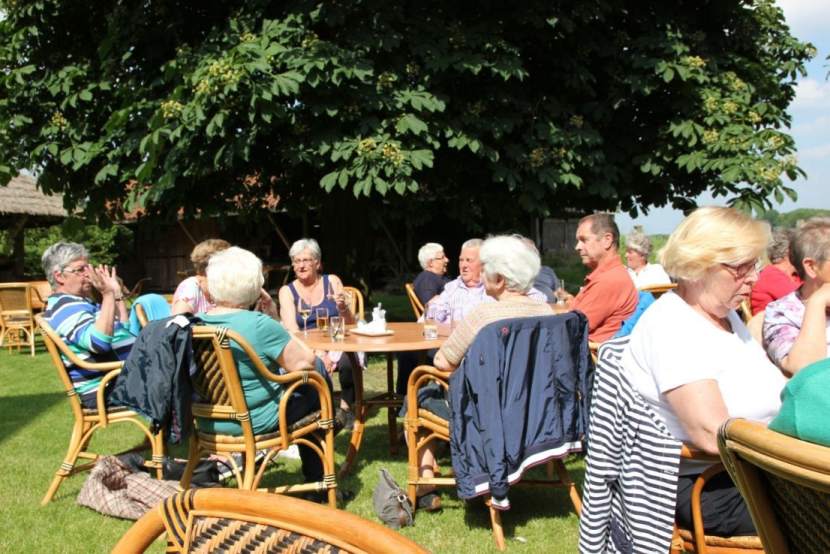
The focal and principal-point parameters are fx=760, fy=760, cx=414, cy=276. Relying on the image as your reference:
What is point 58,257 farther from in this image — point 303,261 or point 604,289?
point 604,289

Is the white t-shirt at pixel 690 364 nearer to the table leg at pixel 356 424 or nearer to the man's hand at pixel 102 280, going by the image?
the table leg at pixel 356 424

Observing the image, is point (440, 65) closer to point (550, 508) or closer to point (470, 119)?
point (470, 119)

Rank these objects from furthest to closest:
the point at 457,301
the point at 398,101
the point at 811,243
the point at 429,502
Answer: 1. the point at 398,101
2. the point at 457,301
3. the point at 429,502
4. the point at 811,243

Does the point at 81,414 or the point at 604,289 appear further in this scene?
the point at 604,289

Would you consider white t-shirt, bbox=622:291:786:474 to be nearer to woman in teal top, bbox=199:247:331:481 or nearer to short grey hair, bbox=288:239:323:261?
woman in teal top, bbox=199:247:331:481

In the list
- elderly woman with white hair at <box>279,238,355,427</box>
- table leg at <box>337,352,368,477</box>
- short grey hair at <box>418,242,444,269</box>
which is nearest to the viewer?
table leg at <box>337,352,368,477</box>

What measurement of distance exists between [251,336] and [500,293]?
1.23 meters

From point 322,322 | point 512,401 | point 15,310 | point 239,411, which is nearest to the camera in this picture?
point 512,401

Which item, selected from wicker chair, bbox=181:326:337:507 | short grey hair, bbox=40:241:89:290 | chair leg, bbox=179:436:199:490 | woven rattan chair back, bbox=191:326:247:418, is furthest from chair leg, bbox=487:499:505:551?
short grey hair, bbox=40:241:89:290

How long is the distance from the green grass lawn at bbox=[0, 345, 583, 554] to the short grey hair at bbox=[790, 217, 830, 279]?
1657 millimetres

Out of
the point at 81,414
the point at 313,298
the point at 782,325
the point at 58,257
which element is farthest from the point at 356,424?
the point at 782,325

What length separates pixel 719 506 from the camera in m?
2.29

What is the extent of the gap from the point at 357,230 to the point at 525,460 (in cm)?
728

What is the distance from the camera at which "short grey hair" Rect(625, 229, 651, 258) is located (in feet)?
22.1
